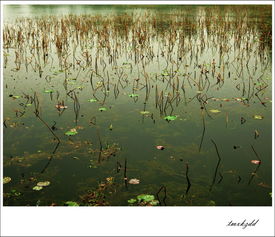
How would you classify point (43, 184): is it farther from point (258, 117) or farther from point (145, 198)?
point (258, 117)

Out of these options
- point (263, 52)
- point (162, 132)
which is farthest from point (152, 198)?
point (263, 52)

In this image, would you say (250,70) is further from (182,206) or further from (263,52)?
(182,206)

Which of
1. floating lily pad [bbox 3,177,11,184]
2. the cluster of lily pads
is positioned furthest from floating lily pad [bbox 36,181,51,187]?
the cluster of lily pads

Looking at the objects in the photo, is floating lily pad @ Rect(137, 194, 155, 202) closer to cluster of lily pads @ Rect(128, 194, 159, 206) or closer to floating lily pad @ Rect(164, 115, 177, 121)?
cluster of lily pads @ Rect(128, 194, 159, 206)

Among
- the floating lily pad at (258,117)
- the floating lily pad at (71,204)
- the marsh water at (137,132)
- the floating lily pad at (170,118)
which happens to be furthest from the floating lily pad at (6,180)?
the floating lily pad at (258,117)

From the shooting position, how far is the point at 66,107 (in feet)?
16.3

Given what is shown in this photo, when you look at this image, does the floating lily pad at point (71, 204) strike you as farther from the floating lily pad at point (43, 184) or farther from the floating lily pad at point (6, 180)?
the floating lily pad at point (6, 180)

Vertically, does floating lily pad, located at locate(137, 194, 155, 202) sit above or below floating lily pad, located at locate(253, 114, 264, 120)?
below

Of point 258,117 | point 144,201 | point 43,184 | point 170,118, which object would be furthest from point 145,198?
point 258,117

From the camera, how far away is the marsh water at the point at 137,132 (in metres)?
3.01

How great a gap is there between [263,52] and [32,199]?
6.98 metres

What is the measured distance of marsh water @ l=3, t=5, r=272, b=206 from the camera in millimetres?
3008

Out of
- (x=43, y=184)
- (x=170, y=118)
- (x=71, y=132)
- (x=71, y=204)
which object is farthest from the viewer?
(x=170, y=118)

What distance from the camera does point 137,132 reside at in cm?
411
